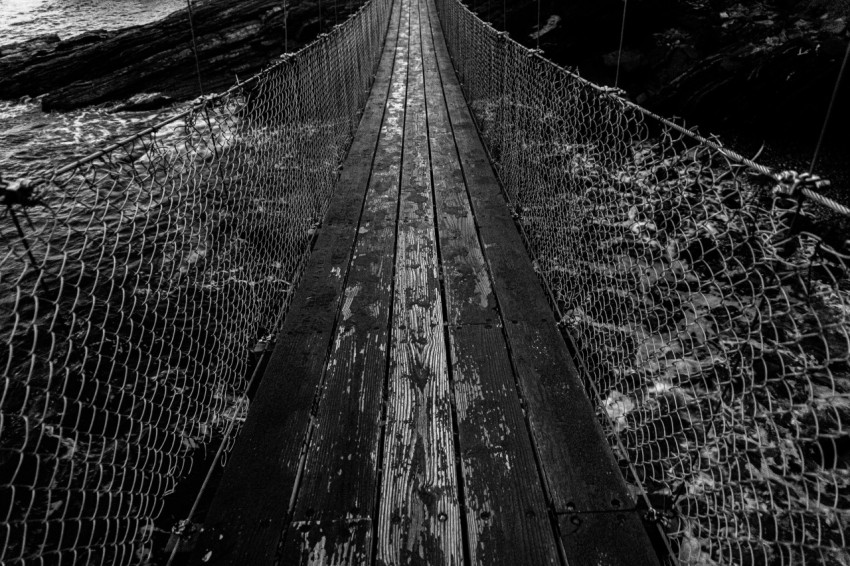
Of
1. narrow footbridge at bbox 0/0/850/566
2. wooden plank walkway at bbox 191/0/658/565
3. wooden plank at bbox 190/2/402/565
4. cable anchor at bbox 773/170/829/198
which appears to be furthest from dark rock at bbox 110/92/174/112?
cable anchor at bbox 773/170/829/198

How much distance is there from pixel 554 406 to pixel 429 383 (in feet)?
2.29

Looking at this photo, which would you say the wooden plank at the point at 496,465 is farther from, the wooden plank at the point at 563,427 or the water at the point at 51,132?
the water at the point at 51,132

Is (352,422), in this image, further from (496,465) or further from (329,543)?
(496,465)

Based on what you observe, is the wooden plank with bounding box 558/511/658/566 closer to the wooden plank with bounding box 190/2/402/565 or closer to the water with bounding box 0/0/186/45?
the wooden plank with bounding box 190/2/402/565

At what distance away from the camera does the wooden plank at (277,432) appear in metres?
1.97

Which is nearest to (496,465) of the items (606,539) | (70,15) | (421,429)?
(421,429)

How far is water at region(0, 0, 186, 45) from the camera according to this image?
25797mm

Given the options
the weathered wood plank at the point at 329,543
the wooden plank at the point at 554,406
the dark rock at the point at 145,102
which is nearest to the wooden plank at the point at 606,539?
the wooden plank at the point at 554,406

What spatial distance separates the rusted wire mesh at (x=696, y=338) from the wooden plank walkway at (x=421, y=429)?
0.88 ft

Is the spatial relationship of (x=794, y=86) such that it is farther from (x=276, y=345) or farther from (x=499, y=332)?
(x=276, y=345)

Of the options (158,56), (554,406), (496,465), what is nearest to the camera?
(496,465)

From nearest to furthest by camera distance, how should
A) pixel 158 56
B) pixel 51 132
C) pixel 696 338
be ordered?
pixel 696 338 < pixel 51 132 < pixel 158 56

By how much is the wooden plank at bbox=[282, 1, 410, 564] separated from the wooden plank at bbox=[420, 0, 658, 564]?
0.82 meters

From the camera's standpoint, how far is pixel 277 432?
95.3 inches
